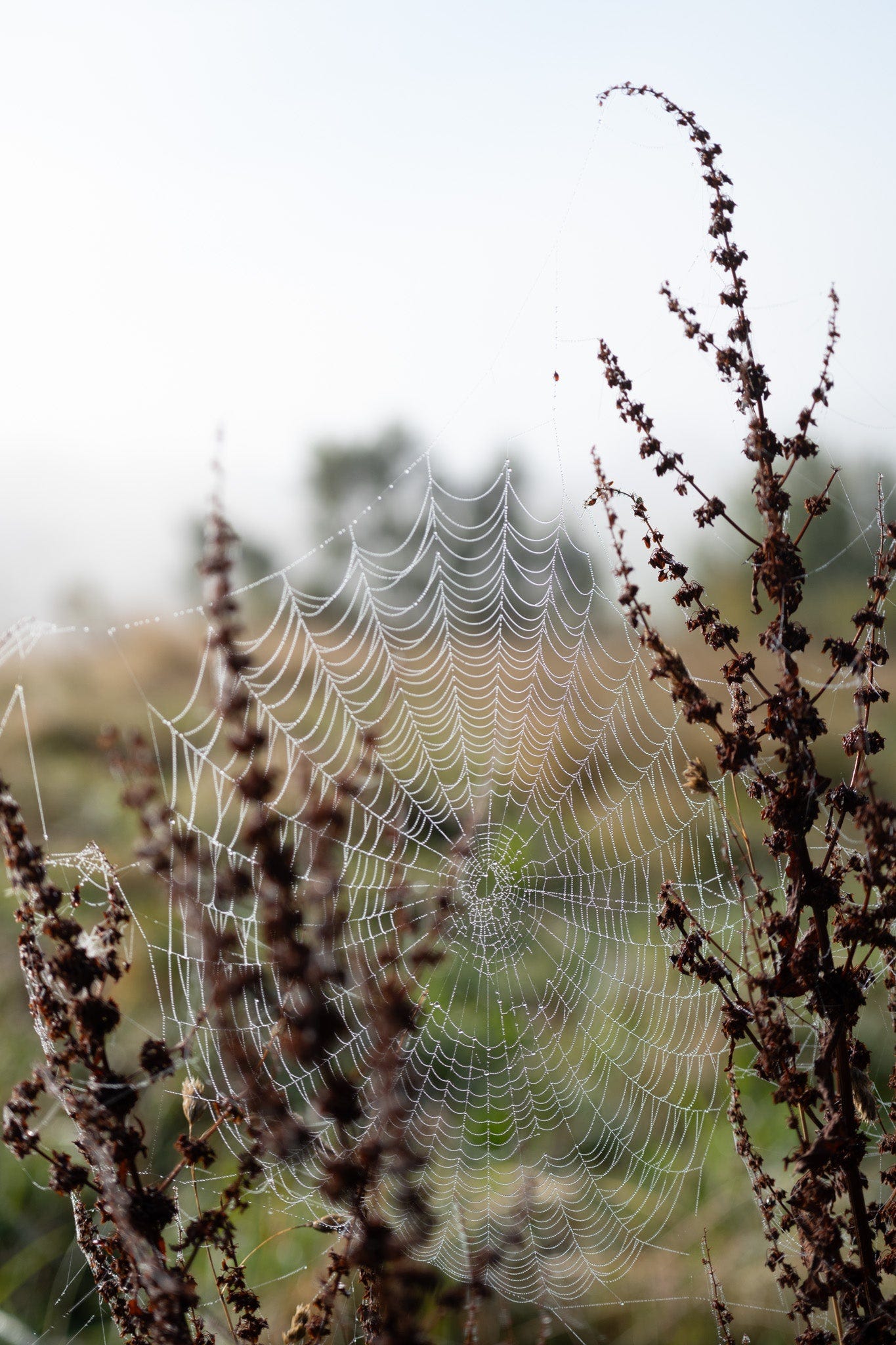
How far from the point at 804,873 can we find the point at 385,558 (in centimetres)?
882

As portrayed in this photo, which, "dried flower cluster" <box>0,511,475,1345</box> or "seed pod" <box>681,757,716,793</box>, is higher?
"seed pod" <box>681,757,716,793</box>

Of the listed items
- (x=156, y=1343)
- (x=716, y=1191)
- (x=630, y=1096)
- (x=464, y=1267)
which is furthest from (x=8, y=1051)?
(x=156, y=1343)

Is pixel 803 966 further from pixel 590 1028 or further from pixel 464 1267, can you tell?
pixel 590 1028

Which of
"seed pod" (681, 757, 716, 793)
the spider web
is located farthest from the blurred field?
"seed pod" (681, 757, 716, 793)

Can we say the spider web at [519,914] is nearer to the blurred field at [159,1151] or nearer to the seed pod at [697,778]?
the blurred field at [159,1151]

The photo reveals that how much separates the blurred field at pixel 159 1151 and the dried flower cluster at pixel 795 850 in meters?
1.19

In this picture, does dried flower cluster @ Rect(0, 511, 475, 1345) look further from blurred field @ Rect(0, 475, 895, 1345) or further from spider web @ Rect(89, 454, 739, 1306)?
spider web @ Rect(89, 454, 739, 1306)

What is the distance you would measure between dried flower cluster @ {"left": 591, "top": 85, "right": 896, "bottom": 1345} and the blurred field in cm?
119

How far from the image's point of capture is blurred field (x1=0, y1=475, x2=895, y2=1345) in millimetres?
3965

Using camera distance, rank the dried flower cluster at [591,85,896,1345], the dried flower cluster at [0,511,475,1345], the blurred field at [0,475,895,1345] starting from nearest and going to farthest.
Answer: the dried flower cluster at [0,511,475,1345], the dried flower cluster at [591,85,896,1345], the blurred field at [0,475,895,1345]

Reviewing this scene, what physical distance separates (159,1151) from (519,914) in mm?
2251

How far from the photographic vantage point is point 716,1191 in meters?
4.84

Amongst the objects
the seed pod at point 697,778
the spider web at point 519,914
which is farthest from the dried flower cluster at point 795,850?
the spider web at point 519,914

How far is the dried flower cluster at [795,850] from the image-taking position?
4.95 ft
